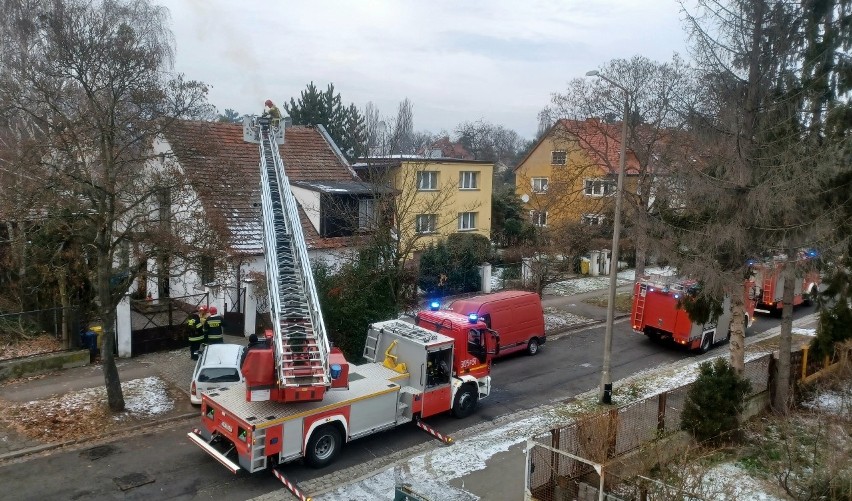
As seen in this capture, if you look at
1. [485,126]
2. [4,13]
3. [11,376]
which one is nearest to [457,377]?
[11,376]

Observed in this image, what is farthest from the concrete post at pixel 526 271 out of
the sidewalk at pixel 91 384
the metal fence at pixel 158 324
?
the sidewalk at pixel 91 384

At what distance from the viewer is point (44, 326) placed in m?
18.3

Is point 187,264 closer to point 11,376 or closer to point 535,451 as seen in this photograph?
point 11,376

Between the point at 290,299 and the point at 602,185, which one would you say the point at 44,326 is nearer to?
the point at 290,299

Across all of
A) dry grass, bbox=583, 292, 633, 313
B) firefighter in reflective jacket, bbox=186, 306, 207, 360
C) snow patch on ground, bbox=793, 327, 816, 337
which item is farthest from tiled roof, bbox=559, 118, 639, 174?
firefighter in reflective jacket, bbox=186, 306, 207, 360

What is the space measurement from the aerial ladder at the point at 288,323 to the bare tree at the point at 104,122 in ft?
7.63

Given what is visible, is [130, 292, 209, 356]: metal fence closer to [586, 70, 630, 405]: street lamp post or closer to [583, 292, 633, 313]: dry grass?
[586, 70, 630, 405]: street lamp post

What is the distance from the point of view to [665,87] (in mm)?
23750

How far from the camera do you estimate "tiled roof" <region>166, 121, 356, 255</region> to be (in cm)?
1453

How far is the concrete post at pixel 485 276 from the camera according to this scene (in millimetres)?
27047

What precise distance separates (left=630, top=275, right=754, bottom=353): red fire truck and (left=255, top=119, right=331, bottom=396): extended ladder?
12.1 m

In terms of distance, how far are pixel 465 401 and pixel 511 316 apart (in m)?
4.98

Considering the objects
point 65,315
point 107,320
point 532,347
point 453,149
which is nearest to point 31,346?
point 65,315

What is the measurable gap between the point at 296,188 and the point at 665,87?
14.1m
